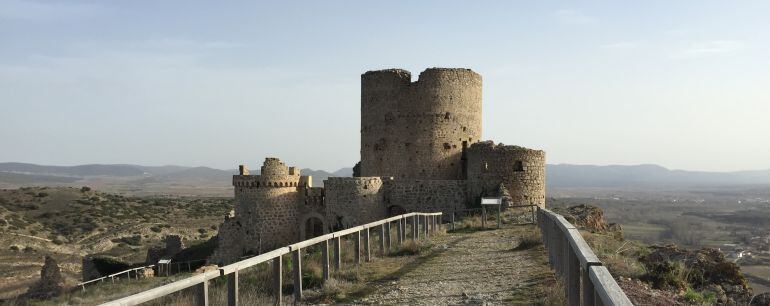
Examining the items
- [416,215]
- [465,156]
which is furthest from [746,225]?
[416,215]

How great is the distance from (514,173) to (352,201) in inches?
315

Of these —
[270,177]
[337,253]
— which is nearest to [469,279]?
[337,253]

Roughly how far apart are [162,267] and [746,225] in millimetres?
91051

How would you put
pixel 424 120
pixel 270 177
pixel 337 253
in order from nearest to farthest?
pixel 337 253, pixel 270 177, pixel 424 120

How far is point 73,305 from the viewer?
51.2 ft

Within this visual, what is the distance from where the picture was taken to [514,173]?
28922 millimetres

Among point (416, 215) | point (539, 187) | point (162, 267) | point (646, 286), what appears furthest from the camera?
point (162, 267)

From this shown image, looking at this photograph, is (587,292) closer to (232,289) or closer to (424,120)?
(232,289)

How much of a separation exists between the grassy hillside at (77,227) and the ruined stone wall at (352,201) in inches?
670

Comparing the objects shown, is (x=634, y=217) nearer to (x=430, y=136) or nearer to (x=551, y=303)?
(x=430, y=136)

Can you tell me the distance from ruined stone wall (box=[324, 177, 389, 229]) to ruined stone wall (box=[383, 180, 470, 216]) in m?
0.73

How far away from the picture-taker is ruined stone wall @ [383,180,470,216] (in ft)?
99.5

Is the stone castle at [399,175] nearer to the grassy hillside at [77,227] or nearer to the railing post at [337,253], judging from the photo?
the grassy hillside at [77,227]

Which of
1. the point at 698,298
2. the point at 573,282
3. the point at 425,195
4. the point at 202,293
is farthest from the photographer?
the point at 425,195
